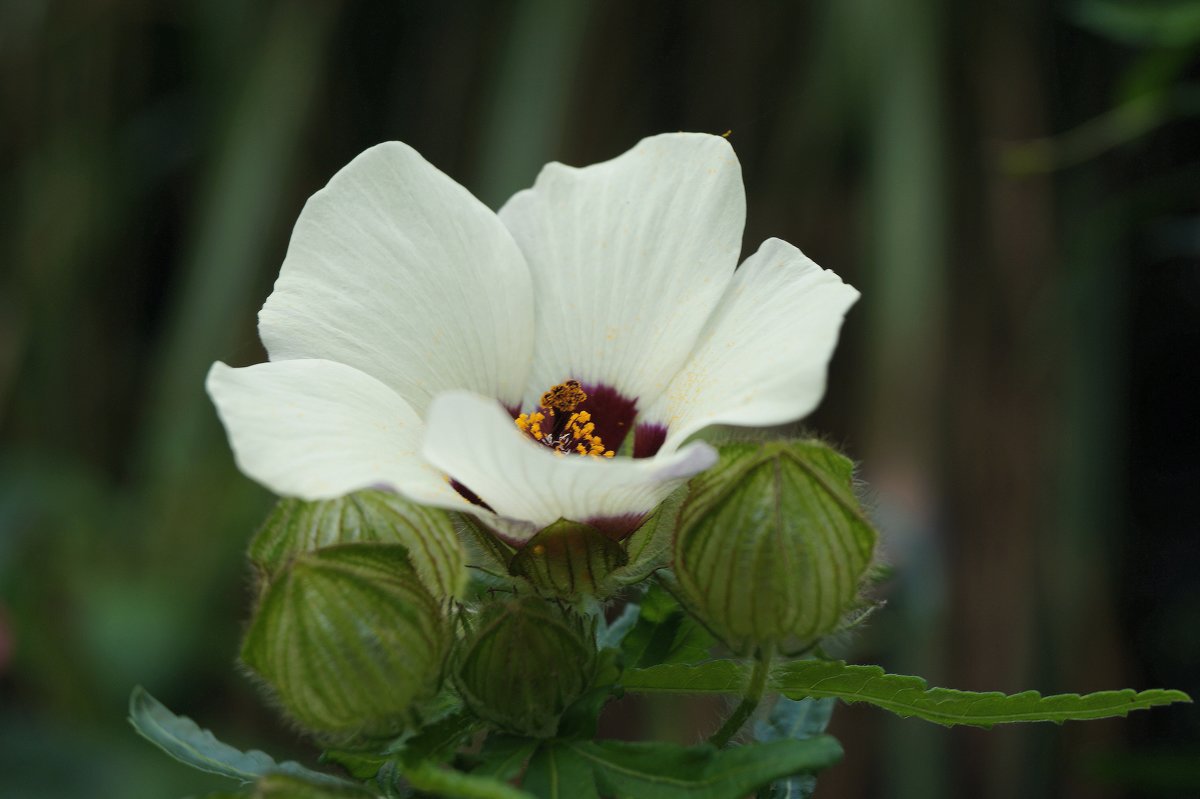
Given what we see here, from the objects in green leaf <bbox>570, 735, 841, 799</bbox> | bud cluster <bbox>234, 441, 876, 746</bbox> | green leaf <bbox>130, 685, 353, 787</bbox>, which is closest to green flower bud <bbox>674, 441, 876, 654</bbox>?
bud cluster <bbox>234, 441, 876, 746</bbox>

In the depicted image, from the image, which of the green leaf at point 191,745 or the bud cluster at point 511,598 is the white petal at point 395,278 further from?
the green leaf at point 191,745

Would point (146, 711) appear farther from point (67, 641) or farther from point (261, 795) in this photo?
point (67, 641)

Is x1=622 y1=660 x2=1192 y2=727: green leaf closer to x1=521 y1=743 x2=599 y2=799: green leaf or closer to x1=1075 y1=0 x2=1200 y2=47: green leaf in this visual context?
x1=521 y1=743 x2=599 y2=799: green leaf

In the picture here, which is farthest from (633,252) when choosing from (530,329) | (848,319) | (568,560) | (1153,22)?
(848,319)

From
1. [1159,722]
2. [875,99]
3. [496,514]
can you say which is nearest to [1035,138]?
[875,99]

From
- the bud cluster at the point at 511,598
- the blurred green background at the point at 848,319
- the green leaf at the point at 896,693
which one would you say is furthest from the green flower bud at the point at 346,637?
the blurred green background at the point at 848,319

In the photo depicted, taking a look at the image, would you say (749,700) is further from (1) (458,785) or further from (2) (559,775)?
(1) (458,785)
